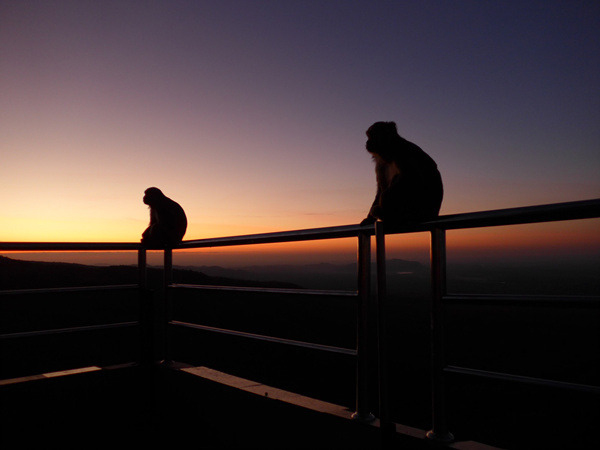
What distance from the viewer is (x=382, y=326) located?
65.9 inches

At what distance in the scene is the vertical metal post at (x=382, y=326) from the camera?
1646 millimetres

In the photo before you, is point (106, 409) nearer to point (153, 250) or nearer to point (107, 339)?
point (153, 250)

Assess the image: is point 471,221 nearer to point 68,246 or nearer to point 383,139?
point 383,139

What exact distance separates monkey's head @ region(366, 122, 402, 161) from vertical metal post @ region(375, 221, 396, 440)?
83cm

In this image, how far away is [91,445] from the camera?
1.73 meters

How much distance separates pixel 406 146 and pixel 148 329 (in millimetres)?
1536

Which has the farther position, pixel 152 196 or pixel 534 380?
pixel 152 196

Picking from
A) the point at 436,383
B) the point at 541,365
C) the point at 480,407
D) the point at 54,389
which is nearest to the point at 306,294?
the point at 436,383

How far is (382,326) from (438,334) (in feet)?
0.65

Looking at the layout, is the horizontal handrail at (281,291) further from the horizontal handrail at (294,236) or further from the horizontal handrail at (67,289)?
the horizontal handrail at (67,289)

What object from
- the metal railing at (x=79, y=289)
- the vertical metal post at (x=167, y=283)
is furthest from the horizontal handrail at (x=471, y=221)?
the vertical metal post at (x=167, y=283)

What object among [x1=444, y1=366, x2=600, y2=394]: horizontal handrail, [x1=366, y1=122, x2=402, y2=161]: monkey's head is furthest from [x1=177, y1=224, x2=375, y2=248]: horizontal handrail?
[x1=366, y1=122, x2=402, y2=161]: monkey's head

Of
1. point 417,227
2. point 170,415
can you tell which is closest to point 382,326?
point 417,227

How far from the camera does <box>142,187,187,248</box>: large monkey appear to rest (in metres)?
3.85
